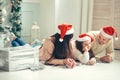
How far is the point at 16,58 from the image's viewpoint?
6.58 feet

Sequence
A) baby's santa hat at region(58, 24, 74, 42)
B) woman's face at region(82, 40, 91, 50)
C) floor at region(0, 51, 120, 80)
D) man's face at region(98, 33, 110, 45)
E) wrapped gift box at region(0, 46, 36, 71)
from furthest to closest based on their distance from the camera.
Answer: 1. man's face at region(98, 33, 110, 45)
2. woman's face at region(82, 40, 91, 50)
3. baby's santa hat at region(58, 24, 74, 42)
4. wrapped gift box at region(0, 46, 36, 71)
5. floor at region(0, 51, 120, 80)

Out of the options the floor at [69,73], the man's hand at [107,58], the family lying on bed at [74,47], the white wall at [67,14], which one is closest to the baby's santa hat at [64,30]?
the family lying on bed at [74,47]

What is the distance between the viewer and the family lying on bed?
85.4 inches

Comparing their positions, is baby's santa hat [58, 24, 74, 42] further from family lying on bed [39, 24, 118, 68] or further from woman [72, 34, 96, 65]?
woman [72, 34, 96, 65]

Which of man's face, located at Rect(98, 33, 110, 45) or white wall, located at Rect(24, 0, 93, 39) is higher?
white wall, located at Rect(24, 0, 93, 39)

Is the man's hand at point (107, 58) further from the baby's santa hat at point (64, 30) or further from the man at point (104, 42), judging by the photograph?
the baby's santa hat at point (64, 30)

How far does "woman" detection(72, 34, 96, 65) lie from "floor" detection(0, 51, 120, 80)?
8 cm

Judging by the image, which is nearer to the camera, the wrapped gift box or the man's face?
the wrapped gift box

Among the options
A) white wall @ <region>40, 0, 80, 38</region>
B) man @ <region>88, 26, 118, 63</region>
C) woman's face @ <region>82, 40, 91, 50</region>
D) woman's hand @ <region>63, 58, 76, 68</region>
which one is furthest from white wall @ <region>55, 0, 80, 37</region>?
woman's hand @ <region>63, 58, 76, 68</region>

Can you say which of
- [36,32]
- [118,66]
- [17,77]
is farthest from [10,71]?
[36,32]

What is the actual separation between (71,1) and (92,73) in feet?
5.42

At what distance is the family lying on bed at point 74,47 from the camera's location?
217 cm

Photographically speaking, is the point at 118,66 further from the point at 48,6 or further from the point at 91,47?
the point at 48,6

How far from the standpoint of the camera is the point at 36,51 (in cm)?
213
